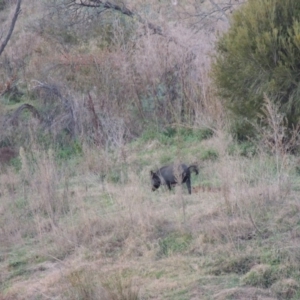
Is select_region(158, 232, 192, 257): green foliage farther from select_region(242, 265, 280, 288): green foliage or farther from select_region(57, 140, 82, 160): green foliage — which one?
select_region(57, 140, 82, 160): green foliage

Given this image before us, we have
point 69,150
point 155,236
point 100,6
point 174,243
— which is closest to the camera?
point 174,243

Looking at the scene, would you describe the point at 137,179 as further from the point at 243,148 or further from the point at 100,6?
the point at 100,6

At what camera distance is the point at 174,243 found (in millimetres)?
6746

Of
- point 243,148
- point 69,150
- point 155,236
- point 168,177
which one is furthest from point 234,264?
point 69,150

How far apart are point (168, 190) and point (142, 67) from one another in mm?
5478

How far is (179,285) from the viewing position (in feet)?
18.8

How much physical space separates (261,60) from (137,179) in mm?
2779

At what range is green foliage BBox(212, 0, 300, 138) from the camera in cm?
1023

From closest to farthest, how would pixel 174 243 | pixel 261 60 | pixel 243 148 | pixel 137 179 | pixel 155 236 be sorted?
1. pixel 174 243
2. pixel 155 236
3. pixel 137 179
4. pixel 261 60
5. pixel 243 148

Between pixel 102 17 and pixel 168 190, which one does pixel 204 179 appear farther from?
pixel 102 17

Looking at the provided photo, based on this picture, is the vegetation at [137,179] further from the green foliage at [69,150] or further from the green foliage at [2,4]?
the green foliage at [2,4]

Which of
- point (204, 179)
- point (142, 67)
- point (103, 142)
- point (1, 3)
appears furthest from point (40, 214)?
point (1, 3)

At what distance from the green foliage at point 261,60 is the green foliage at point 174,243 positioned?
4.00 metres

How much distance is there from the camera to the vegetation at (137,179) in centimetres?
600
